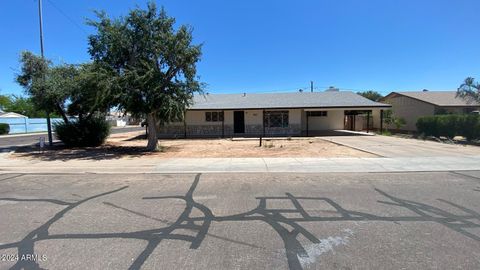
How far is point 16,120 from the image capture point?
43531 mm

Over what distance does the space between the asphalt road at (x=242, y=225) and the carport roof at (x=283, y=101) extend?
1868cm

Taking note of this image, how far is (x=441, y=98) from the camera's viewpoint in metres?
35.6

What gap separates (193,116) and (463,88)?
26598mm

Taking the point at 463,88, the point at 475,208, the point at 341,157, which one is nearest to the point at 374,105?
the point at 463,88

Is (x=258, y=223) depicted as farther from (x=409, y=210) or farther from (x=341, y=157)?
(x=341, y=157)

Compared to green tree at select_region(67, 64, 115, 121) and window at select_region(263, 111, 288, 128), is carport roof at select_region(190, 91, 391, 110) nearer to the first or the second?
window at select_region(263, 111, 288, 128)

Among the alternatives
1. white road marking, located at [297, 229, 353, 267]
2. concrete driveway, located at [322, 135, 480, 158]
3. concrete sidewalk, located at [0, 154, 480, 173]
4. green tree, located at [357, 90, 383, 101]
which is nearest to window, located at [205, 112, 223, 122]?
concrete driveway, located at [322, 135, 480, 158]

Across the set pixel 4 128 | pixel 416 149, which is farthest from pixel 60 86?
pixel 4 128

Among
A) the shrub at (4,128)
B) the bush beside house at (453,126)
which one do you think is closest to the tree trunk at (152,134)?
the bush beside house at (453,126)

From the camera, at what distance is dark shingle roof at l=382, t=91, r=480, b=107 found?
3298 centimetres

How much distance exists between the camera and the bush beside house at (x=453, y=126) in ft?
71.5

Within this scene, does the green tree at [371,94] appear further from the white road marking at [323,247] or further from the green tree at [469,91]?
the white road marking at [323,247]

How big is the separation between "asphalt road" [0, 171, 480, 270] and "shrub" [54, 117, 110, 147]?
12426 mm

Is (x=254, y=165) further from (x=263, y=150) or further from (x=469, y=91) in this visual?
(x=469, y=91)
